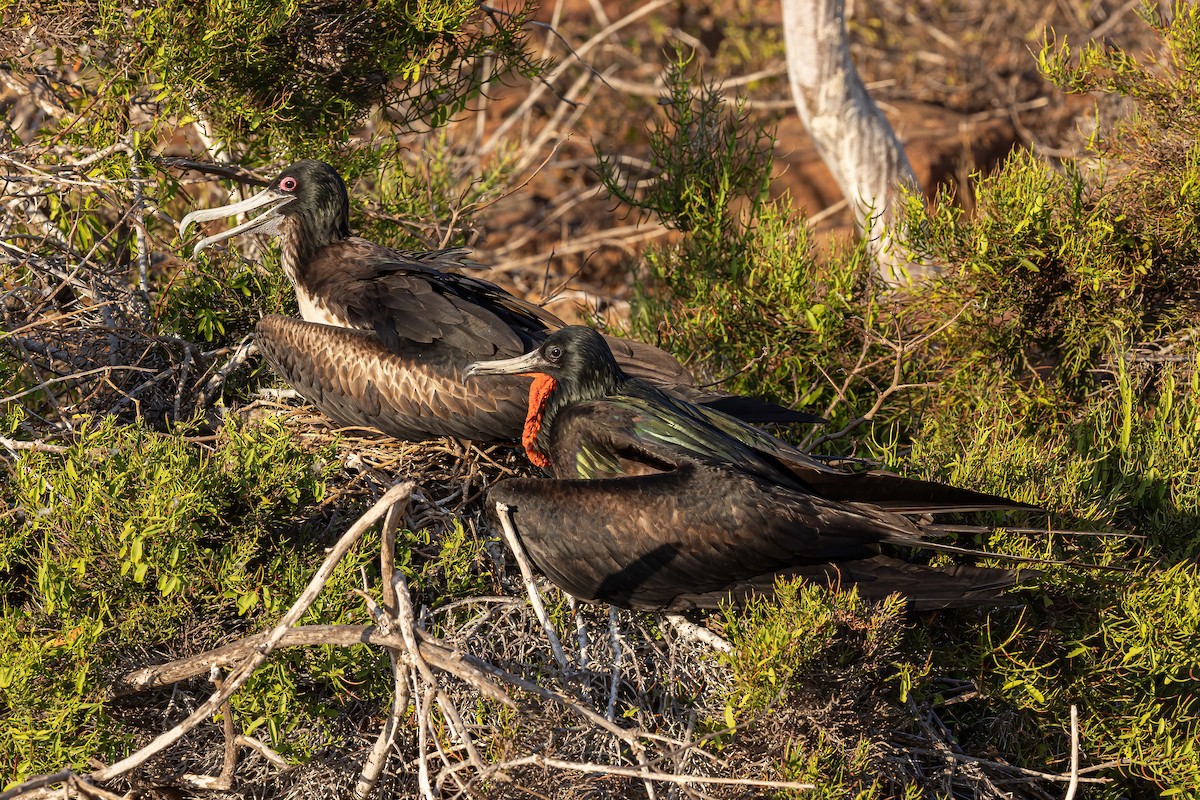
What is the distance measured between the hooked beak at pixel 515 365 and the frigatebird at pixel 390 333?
162 millimetres

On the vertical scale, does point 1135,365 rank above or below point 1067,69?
below

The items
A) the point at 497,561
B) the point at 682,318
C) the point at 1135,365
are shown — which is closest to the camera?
the point at 497,561

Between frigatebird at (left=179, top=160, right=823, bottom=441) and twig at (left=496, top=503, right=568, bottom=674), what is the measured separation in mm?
616

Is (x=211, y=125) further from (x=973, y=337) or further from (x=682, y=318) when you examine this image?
(x=973, y=337)

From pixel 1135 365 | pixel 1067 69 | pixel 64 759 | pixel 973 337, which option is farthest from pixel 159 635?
pixel 1067 69

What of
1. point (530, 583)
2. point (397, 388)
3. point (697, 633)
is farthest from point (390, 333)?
point (697, 633)

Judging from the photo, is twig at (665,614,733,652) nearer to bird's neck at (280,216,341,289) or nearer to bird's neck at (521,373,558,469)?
bird's neck at (521,373,558,469)

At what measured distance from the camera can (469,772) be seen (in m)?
3.50

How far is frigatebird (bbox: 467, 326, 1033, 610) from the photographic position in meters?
3.62

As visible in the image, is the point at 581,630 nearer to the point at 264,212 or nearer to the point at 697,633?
the point at 697,633

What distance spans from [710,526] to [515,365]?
0.86 m

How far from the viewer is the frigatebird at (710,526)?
362cm

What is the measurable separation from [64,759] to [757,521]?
1893 millimetres

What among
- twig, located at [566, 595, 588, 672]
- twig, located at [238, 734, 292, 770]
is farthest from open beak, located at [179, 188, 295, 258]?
twig, located at [238, 734, 292, 770]
